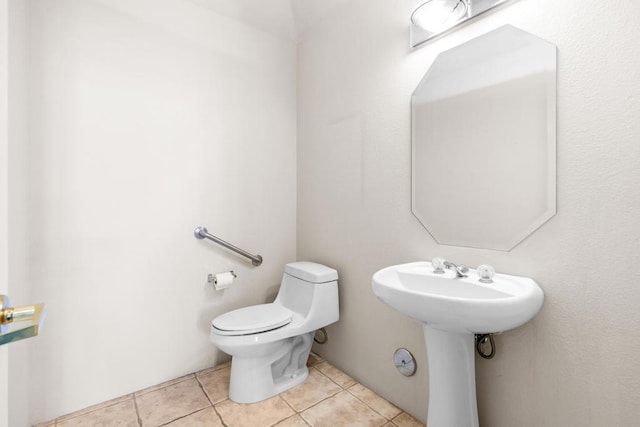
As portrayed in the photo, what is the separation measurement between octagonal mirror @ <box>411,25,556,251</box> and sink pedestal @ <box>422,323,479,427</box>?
40 centimetres

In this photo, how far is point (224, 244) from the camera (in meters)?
1.88

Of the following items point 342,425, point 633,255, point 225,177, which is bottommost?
point 342,425

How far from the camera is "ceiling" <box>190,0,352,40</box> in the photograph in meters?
1.89

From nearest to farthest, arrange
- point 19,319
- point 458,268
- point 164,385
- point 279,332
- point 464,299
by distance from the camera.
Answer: point 19,319 → point 464,299 → point 458,268 → point 279,332 → point 164,385

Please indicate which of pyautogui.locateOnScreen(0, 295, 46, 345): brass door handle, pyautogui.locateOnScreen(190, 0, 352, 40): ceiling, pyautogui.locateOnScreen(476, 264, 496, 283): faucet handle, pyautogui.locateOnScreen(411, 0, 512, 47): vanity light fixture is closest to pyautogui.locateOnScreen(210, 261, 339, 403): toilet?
pyautogui.locateOnScreen(476, 264, 496, 283): faucet handle

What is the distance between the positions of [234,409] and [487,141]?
5.69ft

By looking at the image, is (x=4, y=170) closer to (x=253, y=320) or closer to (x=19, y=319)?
(x=19, y=319)

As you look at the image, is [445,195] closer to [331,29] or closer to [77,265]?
[331,29]

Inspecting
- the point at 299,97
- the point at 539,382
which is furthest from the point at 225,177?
the point at 539,382

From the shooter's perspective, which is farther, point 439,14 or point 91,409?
point 91,409

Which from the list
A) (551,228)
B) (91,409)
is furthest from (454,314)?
(91,409)

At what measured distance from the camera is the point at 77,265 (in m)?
1.51

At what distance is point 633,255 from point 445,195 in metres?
0.63

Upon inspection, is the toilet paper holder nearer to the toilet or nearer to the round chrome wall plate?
the toilet
